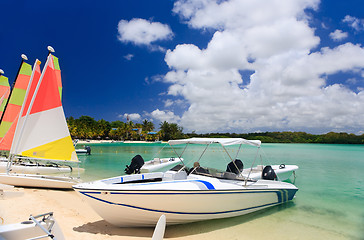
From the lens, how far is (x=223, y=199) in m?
5.95

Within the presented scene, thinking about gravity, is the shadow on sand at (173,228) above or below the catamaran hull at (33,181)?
below

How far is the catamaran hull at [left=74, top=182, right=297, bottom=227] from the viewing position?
4934mm

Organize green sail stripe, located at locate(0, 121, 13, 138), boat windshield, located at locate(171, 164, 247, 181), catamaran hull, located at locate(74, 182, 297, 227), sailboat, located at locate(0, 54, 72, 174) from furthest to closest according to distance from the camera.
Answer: green sail stripe, located at locate(0, 121, 13, 138) < sailboat, located at locate(0, 54, 72, 174) < boat windshield, located at locate(171, 164, 247, 181) < catamaran hull, located at locate(74, 182, 297, 227)

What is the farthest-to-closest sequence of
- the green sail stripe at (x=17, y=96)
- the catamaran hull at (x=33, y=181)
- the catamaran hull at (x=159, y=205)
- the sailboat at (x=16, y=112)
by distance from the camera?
the green sail stripe at (x=17, y=96), the sailboat at (x=16, y=112), the catamaran hull at (x=33, y=181), the catamaran hull at (x=159, y=205)

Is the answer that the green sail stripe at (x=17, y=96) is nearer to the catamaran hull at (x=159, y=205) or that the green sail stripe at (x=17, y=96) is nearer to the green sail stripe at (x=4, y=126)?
the green sail stripe at (x=4, y=126)

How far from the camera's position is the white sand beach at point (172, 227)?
17.7 ft

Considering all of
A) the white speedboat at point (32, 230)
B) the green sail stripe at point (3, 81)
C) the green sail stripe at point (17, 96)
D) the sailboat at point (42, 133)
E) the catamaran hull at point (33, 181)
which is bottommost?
the catamaran hull at point (33, 181)

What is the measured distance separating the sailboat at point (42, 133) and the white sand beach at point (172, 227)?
6.16 feet

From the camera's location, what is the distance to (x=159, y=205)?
5109mm

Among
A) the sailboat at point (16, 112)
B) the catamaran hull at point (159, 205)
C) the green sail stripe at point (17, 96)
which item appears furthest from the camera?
the green sail stripe at point (17, 96)

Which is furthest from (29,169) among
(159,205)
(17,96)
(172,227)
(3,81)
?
(159,205)

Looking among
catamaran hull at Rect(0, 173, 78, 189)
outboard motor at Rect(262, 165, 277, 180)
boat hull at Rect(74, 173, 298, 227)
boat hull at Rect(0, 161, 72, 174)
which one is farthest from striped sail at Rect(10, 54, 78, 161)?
outboard motor at Rect(262, 165, 277, 180)

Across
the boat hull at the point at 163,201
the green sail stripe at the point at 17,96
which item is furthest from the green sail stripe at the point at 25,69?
the boat hull at the point at 163,201

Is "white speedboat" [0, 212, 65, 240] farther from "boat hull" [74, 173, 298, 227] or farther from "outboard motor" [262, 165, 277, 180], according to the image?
"outboard motor" [262, 165, 277, 180]
